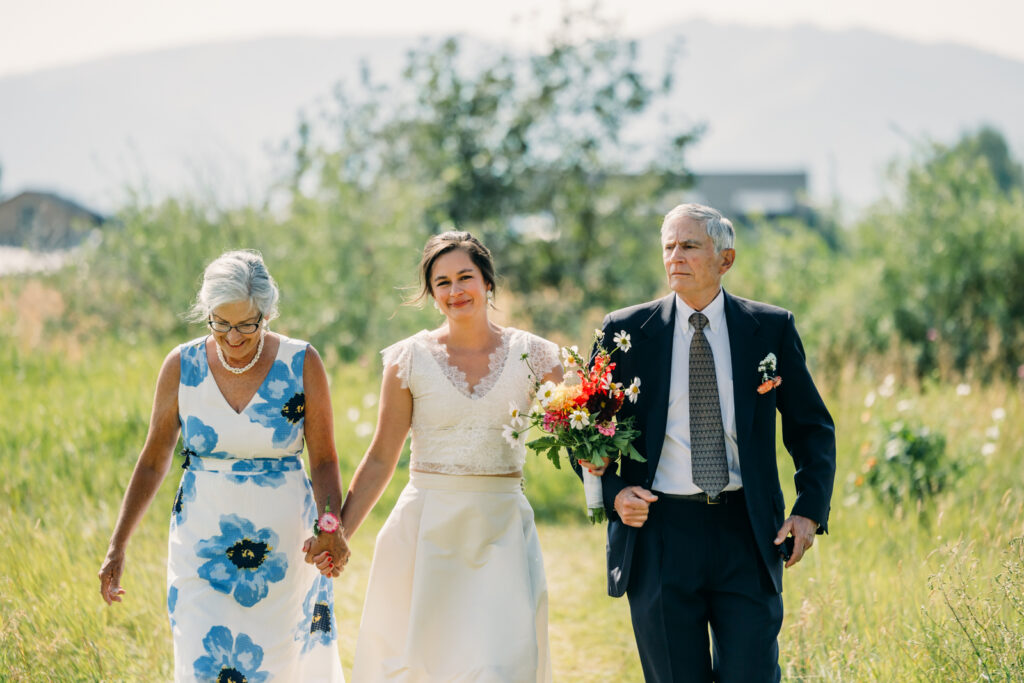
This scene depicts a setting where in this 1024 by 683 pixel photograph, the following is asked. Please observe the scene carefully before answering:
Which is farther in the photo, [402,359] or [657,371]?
[402,359]

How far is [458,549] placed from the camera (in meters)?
4.37

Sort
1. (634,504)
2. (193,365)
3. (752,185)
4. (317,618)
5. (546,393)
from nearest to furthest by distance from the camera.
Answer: (634,504) → (546,393) → (193,365) → (317,618) → (752,185)

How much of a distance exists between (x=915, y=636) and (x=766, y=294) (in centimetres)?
1376

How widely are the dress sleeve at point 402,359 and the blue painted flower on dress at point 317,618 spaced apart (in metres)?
0.98

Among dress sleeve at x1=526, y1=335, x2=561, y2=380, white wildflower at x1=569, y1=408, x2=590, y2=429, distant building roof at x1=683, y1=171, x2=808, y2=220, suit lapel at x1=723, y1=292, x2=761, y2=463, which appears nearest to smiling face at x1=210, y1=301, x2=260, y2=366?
dress sleeve at x1=526, y1=335, x2=561, y2=380

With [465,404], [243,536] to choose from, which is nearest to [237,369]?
[243,536]

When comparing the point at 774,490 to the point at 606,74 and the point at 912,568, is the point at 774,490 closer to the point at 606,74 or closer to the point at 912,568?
the point at 912,568

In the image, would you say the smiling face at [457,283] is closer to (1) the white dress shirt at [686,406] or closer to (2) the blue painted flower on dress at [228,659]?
(1) the white dress shirt at [686,406]

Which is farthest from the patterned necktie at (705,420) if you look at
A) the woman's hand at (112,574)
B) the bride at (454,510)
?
the woman's hand at (112,574)

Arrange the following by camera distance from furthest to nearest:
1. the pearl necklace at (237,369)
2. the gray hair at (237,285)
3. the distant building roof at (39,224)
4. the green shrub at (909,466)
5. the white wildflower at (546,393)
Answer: the distant building roof at (39,224) → the green shrub at (909,466) → the pearl necklace at (237,369) → the gray hair at (237,285) → the white wildflower at (546,393)

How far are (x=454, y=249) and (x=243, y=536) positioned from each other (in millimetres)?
1517

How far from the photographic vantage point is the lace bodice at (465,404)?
14.4ft

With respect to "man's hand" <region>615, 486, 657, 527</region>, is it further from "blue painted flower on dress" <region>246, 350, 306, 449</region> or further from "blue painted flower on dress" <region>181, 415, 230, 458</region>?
"blue painted flower on dress" <region>181, 415, 230, 458</region>

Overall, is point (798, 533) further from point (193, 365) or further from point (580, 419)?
point (193, 365)
